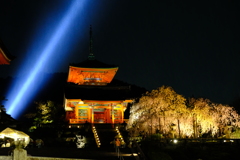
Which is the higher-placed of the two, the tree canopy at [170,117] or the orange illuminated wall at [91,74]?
the orange illuminated wall at [91,74]

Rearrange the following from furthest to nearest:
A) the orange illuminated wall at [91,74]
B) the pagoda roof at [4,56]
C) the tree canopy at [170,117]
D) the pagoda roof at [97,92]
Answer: the orange illuminated wall at [91,74] < the pagoda roof at [97,92] < the tree canopy at [170,117] < the pagoda roof at [4,56]

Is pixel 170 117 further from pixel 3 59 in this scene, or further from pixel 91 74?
pixel 91 74

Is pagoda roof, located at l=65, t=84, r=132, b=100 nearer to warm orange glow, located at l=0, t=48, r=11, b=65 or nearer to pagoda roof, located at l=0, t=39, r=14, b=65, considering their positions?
warm orange glow, located at l=0, t=48, r=11, b=65

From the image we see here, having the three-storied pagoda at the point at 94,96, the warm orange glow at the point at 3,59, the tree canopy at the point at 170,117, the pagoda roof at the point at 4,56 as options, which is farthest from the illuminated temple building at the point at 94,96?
the pagoda roof at the point at 4,56

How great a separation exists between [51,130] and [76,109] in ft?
29.7

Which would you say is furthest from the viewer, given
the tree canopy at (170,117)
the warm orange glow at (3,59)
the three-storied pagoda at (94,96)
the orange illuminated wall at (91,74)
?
the orange illuminated wall at (91,74)

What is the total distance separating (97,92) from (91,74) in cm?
443

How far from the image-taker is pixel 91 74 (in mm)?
48281

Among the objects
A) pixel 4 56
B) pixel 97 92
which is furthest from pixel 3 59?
pixel 97 92

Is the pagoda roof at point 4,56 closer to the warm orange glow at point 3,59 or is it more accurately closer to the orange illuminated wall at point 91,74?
the warm orange glow at point 3,59

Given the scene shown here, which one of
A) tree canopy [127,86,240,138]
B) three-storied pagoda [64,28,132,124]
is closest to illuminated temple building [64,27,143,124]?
three-storied pagoda [64,28,132,124]

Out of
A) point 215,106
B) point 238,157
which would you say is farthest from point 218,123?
point 238,157

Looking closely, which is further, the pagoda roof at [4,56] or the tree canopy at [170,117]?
the tree canopy at [170,117]

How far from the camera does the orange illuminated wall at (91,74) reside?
47.2 m
